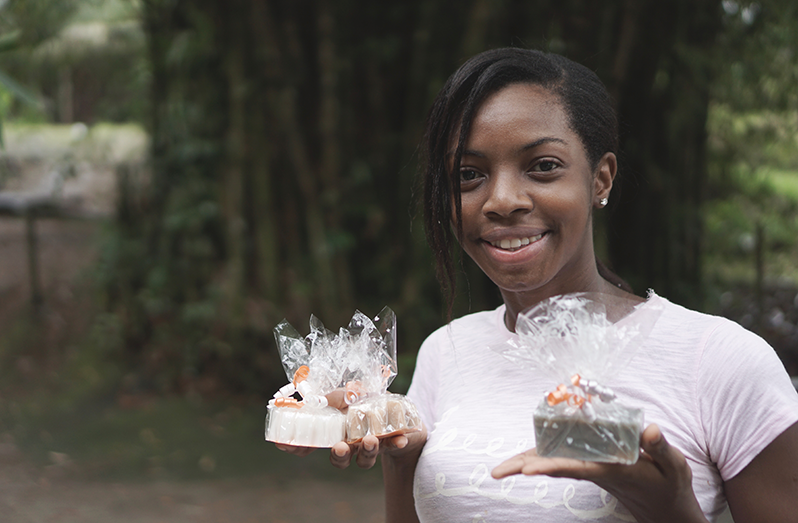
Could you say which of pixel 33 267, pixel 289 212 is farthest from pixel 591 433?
pixel 33 267

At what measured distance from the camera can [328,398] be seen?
4.85ft

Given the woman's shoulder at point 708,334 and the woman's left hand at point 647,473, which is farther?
the woman's shoulder at point 708,334

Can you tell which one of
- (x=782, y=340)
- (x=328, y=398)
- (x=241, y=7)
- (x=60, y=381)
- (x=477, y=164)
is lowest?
(x=60, y=381)

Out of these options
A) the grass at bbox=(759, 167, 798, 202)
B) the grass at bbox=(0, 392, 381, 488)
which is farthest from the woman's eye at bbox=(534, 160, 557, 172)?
the grass at bbox=(759, 167, 798, 202)

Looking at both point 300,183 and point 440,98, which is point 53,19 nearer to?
point 300,183

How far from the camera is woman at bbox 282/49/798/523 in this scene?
1079 millimetres

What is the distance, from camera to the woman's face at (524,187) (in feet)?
4.12

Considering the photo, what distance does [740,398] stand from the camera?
43.9 inches

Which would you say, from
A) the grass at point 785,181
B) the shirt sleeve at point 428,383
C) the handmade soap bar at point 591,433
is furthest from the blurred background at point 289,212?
the handmade soap bar at point 591,433

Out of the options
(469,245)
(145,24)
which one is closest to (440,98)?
(469,245)

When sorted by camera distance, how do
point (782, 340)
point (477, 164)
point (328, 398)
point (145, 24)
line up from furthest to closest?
point (145, 24) < point (782, 340) < point (328, 398) < point (477, 164)

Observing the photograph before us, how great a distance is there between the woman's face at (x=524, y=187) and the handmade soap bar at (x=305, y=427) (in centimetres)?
42

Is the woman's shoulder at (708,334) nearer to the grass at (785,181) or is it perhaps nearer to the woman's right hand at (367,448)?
the woman's right hand at (367,448)

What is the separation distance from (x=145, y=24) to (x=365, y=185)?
243cm
